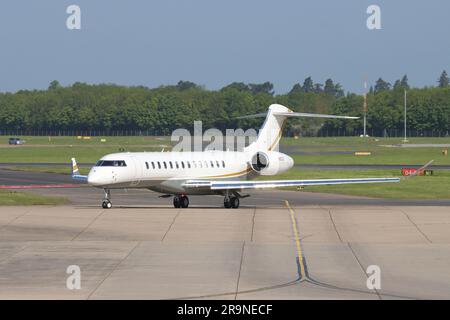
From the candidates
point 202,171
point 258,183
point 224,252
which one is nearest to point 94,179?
point 202,171

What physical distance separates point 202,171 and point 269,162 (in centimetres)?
354

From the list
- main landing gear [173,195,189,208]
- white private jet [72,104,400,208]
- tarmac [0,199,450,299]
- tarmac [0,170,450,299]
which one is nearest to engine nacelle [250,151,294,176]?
white private jet [72,104,400,208]

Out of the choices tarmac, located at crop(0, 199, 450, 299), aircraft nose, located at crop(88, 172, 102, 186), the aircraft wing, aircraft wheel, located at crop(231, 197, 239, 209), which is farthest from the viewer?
aircraft wheel, located at crop(231, 197, 239, 209)

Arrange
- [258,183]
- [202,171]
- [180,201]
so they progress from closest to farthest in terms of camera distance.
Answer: [258,183] → [180,201] → [202,171]

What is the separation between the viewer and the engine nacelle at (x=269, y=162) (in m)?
50.3

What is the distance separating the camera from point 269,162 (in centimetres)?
5031

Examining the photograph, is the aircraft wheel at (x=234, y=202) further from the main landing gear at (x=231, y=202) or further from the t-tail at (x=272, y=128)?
the t-tail at (x=272, y=128)

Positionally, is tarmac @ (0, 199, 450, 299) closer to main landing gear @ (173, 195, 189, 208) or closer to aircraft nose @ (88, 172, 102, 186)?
aircraft nose @ (88, 172, 102, 186)

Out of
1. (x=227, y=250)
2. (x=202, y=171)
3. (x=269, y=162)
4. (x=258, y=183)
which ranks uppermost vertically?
(x=269, y=162)

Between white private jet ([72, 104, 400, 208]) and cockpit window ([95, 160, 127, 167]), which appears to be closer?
cockpit window ([95, 160, 127, 167])

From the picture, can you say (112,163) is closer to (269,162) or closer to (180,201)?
(180,201)

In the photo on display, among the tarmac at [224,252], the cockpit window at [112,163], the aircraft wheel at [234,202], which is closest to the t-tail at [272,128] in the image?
the aircraft wheel at [234,202]

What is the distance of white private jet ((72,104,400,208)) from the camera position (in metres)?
46.0

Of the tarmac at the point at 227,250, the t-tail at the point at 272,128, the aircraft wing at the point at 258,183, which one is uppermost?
the t-tail at the point at 272,128
